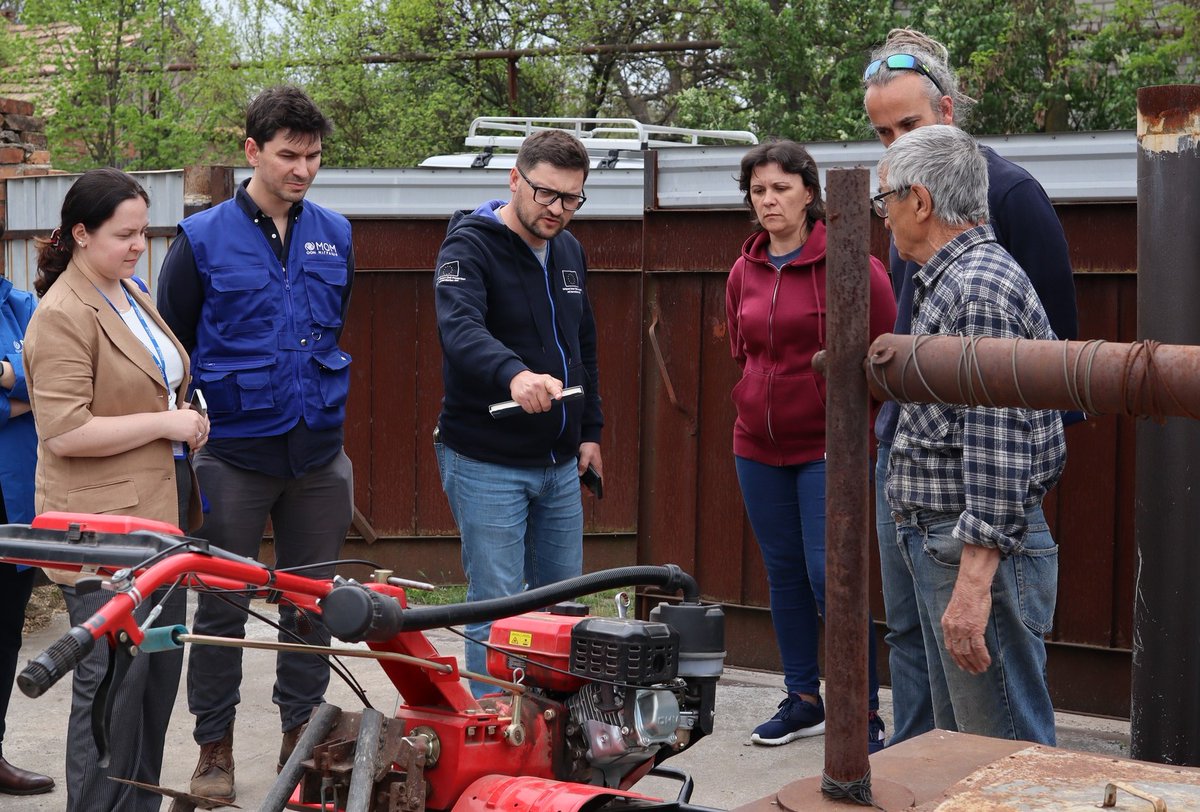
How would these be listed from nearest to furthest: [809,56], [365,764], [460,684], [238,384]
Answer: [365,764] < [460,684] < [238,384] < [809,56]

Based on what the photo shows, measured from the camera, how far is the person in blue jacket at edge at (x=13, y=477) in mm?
3961

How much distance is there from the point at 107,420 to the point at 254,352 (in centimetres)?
57

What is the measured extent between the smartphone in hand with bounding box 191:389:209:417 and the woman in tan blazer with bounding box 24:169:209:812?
78 millimetres

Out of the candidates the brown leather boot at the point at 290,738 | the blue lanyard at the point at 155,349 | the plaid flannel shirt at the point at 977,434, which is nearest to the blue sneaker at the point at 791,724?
the brown leather boot at the point at 290,738

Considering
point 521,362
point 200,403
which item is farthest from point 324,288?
point 521,362

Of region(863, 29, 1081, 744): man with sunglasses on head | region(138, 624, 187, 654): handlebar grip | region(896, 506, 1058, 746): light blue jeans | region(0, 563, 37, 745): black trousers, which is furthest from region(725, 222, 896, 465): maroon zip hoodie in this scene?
region(138, 624, 187, 654): handlebar grip

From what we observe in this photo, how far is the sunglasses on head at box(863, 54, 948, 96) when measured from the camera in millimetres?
3727

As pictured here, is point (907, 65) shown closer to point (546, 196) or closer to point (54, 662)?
point (546, 196)

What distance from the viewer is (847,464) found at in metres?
1.95

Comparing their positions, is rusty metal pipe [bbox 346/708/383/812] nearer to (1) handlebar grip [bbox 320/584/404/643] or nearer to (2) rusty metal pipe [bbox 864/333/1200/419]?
(1) handlebar grip [bbox 320/584/404/643]

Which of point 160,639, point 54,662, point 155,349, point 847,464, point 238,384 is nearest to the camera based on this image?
point 54,662

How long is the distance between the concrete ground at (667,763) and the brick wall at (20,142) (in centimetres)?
469

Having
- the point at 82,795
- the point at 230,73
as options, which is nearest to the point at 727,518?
the point at 82,795

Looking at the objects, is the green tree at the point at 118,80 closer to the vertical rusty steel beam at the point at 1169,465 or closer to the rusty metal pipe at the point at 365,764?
the vertical rusty steel beam at the point at 1169,465
